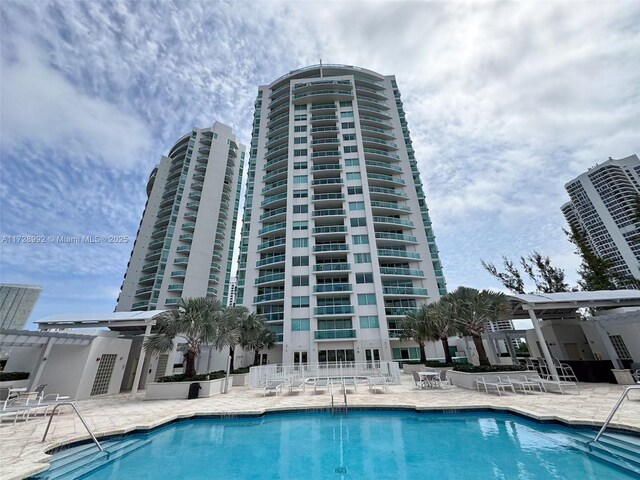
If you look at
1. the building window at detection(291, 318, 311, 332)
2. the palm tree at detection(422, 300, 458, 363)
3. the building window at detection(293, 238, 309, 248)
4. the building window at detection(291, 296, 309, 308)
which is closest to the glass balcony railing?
the building window at detection(291, 296, 309, 308)

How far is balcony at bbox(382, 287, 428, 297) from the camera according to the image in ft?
109

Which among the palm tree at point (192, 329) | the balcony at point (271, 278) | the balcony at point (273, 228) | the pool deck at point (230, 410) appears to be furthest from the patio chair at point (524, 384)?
the balcony at point (273, 228)

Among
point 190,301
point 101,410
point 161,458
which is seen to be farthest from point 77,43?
point 161,458

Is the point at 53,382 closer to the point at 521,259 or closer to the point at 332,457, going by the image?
the point at 332,457

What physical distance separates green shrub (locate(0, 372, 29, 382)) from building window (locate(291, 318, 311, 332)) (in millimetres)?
21498

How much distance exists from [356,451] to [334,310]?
78.7 ft

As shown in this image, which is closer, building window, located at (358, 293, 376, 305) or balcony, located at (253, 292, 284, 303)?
building window, located at (358, 293, 376, 305)

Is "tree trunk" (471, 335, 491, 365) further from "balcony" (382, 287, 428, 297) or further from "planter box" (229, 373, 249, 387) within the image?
"planter box" (229, 373, 249, 387)

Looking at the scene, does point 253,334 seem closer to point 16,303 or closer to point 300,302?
point 300,302

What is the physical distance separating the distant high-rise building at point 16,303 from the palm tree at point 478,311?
71.4m

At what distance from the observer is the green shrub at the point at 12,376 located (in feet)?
48.6

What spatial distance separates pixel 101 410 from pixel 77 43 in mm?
19254

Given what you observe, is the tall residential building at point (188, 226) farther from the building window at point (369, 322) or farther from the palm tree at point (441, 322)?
the palm tree at point (441, 322)

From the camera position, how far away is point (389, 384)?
1758cm
